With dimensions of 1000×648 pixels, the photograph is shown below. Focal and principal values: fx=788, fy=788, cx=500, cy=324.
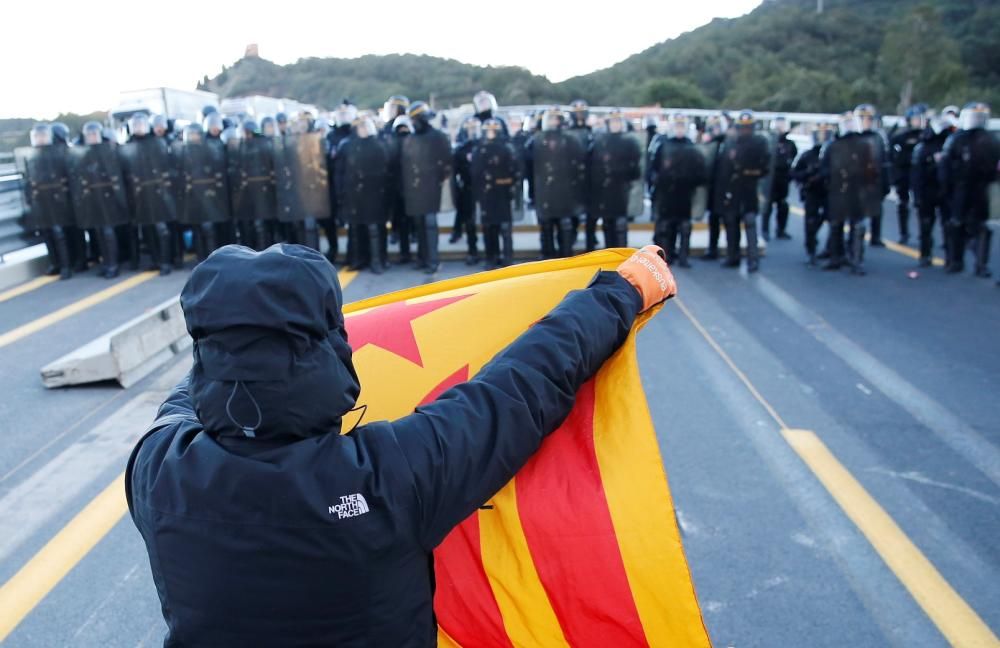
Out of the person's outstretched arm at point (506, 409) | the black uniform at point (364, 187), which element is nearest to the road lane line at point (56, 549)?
Answer: the person's outstretched arm at point (506, 409)

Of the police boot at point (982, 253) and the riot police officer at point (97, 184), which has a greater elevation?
the riot police officer at point (97, 184)

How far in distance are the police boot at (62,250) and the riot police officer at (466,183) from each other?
514 centimetres

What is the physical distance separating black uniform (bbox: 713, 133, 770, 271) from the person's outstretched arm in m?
8.23

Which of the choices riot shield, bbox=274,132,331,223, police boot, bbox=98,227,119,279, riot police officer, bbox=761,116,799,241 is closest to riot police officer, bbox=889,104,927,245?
riot police officer, bbox=761,116,799,241

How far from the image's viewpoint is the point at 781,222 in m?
12.2

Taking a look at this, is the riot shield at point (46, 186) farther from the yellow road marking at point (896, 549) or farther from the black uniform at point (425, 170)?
the yellow road marking at point (896, 549)

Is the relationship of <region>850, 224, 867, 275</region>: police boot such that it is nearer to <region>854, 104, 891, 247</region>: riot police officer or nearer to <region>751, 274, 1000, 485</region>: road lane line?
<region>854, 104, 891, 247</region>: riot police officer

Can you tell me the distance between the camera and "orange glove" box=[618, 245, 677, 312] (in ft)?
6.60

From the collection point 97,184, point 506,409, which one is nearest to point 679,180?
point 97,184

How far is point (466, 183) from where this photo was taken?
11.1 m

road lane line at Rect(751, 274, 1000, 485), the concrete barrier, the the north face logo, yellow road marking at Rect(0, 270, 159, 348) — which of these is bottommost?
road lane line at Rect(751, 274, 1000, 485)

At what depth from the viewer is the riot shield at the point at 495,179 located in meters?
9.93

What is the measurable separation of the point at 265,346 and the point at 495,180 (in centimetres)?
873

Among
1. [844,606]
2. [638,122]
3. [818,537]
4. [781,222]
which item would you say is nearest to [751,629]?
[844,606]
